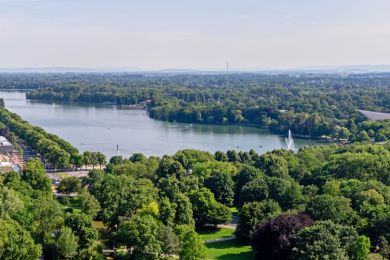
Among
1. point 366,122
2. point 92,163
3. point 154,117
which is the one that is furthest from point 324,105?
point 92,163

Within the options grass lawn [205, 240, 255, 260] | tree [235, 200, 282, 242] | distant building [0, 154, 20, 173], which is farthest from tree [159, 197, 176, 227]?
distant building [0, 154, 20, 173]

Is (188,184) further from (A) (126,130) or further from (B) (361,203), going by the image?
(A) (126,130)

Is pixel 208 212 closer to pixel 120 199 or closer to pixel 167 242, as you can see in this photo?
pixel 120 199

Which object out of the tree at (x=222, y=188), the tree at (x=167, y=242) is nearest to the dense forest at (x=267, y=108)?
the tree at (x=222, y=188)

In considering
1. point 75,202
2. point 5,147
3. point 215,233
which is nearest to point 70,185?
point 75,202

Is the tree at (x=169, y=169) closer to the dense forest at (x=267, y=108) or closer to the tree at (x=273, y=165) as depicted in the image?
the tree at (x=273, y=165)

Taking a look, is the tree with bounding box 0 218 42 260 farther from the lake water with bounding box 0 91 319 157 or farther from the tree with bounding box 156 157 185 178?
the lake water with bounding box 0 91 319 157

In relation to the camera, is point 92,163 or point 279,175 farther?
point 92,163
